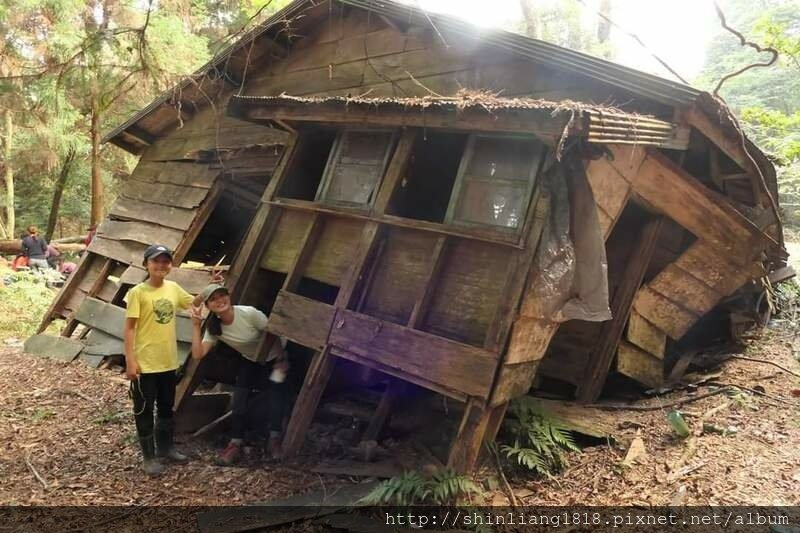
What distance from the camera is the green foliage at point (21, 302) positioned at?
9.80m

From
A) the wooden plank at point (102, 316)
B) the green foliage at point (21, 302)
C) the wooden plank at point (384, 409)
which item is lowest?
the green foliage at point (21, 302)

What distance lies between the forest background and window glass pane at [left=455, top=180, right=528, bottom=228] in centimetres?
401

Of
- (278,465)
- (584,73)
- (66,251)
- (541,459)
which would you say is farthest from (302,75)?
(66,251)

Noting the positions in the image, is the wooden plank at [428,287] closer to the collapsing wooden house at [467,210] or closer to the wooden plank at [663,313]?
the collapsing wooden house at [467,210]

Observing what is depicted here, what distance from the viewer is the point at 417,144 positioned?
17.8 feet

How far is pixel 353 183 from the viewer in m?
5.27

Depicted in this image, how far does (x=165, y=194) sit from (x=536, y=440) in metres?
7.05

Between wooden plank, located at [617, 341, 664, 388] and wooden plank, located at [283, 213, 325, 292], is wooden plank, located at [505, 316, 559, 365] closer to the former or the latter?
wooden plank, located at [617, 341, 664, 388]

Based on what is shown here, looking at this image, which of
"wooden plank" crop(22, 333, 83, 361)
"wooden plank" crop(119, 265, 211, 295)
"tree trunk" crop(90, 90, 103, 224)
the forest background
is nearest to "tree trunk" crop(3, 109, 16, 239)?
the forest background

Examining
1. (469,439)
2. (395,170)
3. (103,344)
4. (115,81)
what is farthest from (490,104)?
(115,81)

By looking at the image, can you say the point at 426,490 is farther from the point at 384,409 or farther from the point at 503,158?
the point at 503,158

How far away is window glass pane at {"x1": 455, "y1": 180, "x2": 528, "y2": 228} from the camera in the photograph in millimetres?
4211

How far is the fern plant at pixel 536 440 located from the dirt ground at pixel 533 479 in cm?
12

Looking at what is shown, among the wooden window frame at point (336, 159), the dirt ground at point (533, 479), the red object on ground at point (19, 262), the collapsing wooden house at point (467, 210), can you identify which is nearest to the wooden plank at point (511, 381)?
the collapsing wooden house at point (467, 210)
